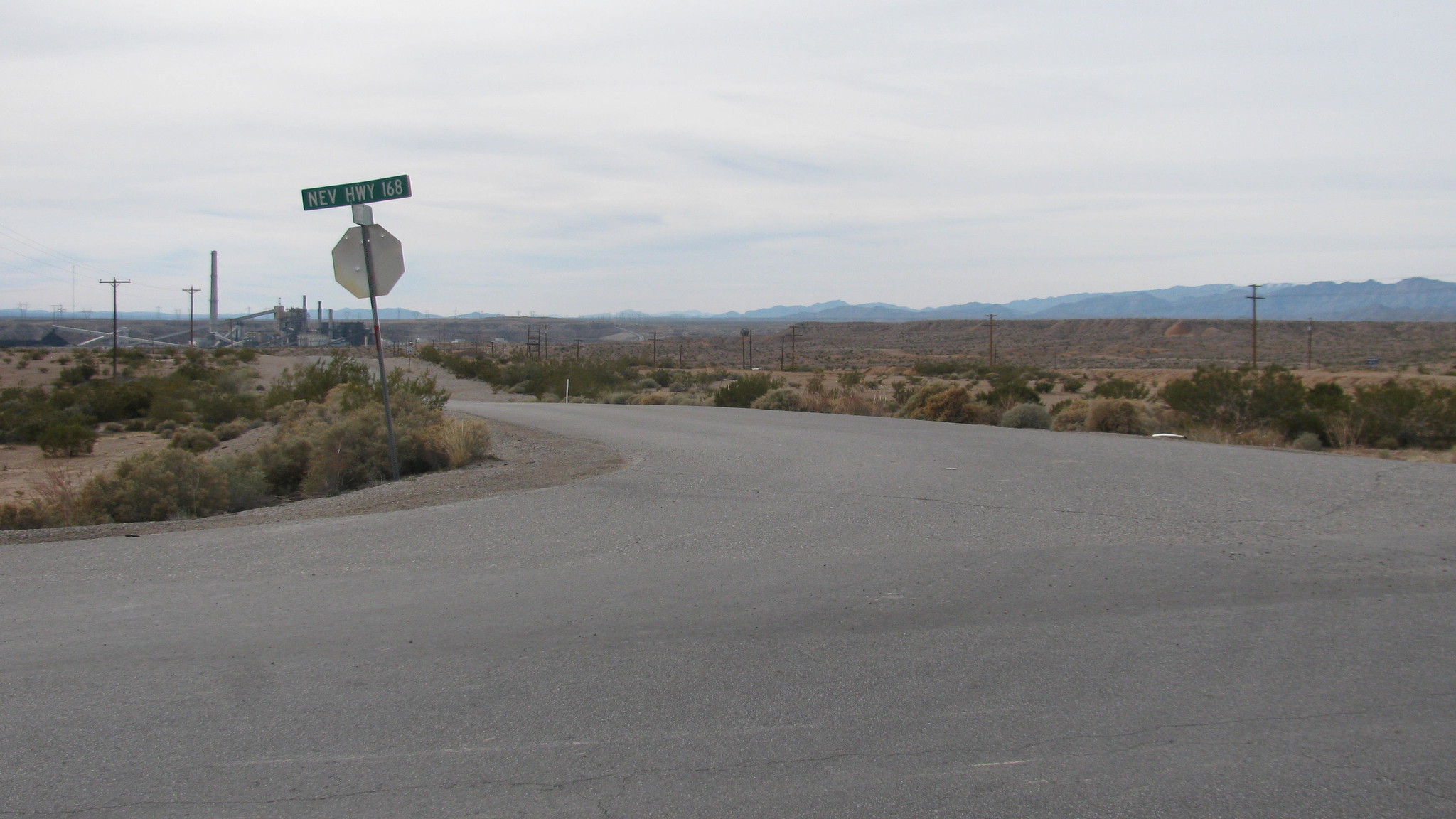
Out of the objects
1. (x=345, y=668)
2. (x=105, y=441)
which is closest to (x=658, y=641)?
(x=345, y=668)

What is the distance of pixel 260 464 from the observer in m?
14.7

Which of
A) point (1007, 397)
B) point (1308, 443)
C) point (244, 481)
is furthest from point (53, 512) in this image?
point (1308, 443)

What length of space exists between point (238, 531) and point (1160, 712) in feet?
26.2

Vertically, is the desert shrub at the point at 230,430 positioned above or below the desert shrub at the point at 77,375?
below

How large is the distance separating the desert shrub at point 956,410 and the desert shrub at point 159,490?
Answer: 1565 centimetres

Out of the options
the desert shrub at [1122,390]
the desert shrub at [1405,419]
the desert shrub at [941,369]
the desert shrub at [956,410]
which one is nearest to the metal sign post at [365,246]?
the desert shrub at [956,410]

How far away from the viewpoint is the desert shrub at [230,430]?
29.1 metres

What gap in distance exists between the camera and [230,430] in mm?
29891

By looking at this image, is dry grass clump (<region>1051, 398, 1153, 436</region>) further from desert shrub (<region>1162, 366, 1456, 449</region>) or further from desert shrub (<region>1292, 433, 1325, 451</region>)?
desert shrub (<region>1292, 433, 1325, 451</region>)

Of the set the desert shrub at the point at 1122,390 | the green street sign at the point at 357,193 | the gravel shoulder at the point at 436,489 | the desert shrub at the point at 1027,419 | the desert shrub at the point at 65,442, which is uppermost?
the green street sign at the point at 357,193

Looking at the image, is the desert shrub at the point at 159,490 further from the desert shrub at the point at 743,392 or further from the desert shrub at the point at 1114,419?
the desert shrub at the point at 743,392

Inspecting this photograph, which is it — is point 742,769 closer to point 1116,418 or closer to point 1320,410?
point 1116,418

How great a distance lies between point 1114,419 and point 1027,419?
6.42 feet

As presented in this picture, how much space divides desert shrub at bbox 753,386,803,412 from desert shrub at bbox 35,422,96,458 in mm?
19599
